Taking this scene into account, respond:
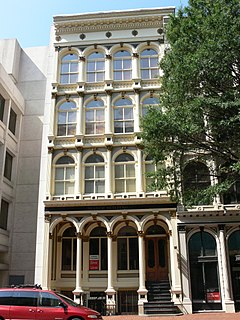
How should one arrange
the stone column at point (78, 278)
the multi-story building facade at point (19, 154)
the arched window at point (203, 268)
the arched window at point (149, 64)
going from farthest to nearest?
the arched window at point (149, 64)
the multi-story building facade at point (19, 154)
the stone column at point (78, 278)
the arched window at point (203, 268)

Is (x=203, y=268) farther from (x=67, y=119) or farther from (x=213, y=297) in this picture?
(x=67, y=119)

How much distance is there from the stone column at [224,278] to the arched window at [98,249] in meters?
6.92

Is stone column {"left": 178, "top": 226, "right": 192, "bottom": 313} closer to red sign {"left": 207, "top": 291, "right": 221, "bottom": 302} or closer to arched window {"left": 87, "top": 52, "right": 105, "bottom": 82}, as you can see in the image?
red sign {"left": 207, "top": 291, "right": 221, "bottom": 302}

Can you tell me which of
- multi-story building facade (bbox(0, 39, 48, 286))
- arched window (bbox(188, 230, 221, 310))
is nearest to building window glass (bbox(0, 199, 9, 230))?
multi-story building facade (bbox(0, 39, 48, 286))

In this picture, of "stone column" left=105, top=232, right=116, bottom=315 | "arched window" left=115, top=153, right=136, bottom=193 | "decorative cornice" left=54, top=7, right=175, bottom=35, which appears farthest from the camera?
"decorative cornice" left=54, top=7, right=175, bottom=35

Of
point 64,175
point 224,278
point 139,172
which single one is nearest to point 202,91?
point 139,172

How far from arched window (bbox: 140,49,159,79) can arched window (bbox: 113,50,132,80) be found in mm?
901

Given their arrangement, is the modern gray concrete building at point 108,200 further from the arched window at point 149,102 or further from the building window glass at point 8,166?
the building window glass at point 8,166

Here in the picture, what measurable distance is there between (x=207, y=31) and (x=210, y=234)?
439 inches

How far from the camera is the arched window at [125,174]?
866 inches

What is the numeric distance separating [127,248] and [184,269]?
3.95m

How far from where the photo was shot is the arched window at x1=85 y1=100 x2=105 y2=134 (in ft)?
76.4

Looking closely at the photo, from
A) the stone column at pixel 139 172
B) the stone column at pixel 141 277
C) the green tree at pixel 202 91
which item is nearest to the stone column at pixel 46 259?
the stone column at pixel 141 277

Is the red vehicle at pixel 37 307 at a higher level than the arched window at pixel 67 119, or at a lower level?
lower
